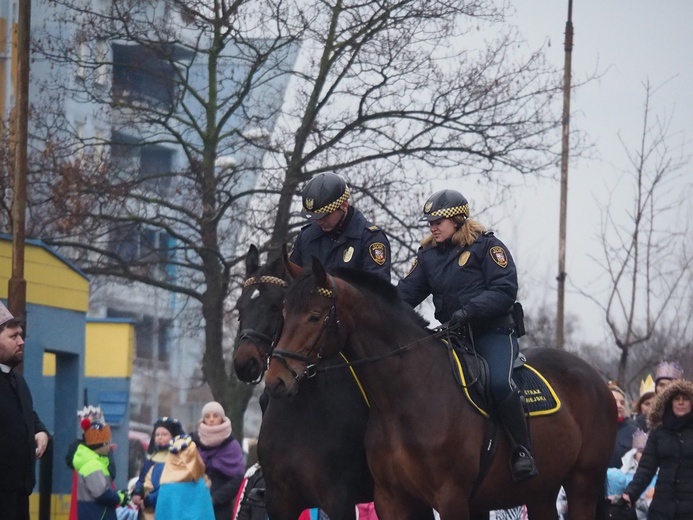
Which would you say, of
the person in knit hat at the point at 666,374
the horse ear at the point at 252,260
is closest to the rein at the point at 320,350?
the horse ear at the point at 252,260

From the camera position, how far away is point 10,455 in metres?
9.62

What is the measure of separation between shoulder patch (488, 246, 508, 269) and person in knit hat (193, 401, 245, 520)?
4.59m

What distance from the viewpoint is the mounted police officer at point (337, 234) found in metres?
10.3

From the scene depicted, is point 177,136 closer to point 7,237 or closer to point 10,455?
point 7,237

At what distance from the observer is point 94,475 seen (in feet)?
47.7

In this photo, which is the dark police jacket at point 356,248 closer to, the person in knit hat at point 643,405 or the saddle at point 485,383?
the saddle at point 485,383

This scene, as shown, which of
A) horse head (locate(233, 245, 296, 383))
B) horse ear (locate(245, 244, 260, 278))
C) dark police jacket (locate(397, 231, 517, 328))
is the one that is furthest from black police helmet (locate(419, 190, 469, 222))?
horse ear (locate(245, 244, 260, 278))

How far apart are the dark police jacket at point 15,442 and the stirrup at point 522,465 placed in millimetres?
3479

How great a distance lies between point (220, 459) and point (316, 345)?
16.9ft

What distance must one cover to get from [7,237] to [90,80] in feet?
20.0

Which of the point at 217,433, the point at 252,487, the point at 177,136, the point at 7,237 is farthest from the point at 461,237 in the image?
the point at 177,136

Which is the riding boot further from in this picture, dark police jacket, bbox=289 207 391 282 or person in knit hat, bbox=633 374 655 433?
person in knit hat, bbox=633 374 655 433

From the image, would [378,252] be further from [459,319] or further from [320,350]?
[320,350]

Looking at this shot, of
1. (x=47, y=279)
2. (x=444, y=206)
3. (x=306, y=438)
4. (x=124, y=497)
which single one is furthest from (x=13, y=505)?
(x=47, y=279)
